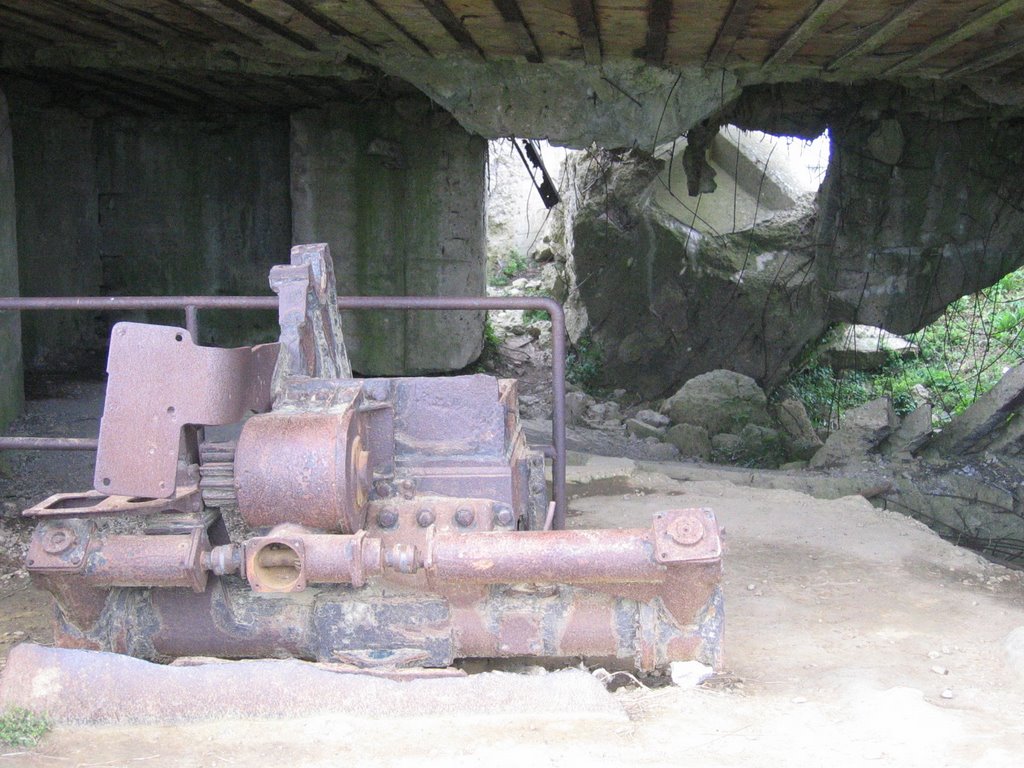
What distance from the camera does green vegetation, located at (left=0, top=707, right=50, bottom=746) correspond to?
1.97 metres

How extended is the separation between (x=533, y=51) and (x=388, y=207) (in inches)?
86.5

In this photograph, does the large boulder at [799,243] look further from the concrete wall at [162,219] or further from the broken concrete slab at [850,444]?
the concrete wall at [162,219]

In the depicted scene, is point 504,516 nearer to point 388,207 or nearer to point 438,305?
point 438,305

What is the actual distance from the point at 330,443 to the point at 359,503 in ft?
0.62

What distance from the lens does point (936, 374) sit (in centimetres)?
1167

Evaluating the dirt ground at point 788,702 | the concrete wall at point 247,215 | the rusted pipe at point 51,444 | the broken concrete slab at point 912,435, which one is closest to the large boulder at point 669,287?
the broken concrete slab at point 912,435

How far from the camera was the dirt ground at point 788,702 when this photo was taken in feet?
6.36

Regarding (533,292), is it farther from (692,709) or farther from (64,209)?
(692,709)

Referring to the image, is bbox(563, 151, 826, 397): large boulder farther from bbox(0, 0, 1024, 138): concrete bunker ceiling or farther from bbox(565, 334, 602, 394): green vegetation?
bbox(0, 0, 1024, 138): concrete bunker ceiling

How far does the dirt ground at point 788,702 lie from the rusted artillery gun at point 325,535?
245mm

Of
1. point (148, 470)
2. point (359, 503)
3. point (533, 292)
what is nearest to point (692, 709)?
point (359, 503)

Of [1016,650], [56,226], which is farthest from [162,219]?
[1016,650]

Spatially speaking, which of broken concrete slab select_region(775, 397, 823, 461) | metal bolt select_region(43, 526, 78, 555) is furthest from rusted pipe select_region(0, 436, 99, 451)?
broken concrete slab select_region(775, 397, 823, 461)

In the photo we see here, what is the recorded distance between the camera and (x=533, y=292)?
12930 mm
